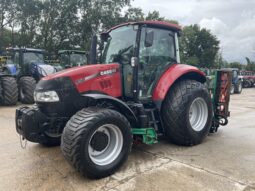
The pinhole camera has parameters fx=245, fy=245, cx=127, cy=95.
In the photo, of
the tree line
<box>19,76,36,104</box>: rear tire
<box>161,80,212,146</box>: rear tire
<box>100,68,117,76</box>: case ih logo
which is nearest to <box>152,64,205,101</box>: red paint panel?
<box>161,80,212,146</box>: rear tire

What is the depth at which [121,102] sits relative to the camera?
3428 mm

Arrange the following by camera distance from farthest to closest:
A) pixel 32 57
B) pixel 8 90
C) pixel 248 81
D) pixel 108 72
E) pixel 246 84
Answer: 1. pixel 246 84
2. pixel 248 81
3. pixel 32 57
4. pixel 8 90
5. pixel 108 72

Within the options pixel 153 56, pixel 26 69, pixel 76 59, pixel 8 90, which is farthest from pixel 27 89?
pixel 153 56

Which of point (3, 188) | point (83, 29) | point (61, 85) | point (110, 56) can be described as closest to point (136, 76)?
point (110, 56)

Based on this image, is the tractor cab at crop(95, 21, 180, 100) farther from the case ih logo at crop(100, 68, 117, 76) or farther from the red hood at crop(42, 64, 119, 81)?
the red hood at crop(42, 64, 119, 81)

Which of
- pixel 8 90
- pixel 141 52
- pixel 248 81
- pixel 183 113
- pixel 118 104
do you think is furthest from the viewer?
pixel 248 81

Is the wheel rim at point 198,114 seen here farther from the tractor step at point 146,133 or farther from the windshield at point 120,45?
the windshield at point 120,45

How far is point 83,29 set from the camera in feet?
80.3

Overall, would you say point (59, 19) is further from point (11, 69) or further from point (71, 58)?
point (11, 69)

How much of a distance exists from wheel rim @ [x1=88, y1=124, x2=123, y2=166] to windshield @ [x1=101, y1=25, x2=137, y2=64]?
1239 mm

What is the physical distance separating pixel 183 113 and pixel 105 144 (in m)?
1.52

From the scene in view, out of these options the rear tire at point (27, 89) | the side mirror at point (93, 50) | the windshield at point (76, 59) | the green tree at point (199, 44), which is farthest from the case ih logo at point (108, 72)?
the green tree at point (199, 44)

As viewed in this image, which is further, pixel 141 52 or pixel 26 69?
pixel 26 69

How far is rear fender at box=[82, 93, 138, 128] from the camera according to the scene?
3.29 meters
